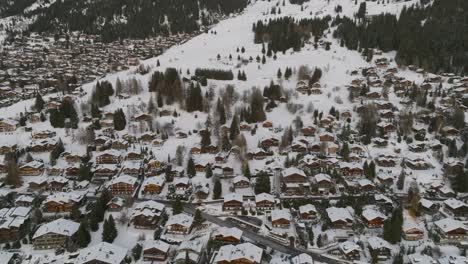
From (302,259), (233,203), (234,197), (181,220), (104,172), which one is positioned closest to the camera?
(302,259)

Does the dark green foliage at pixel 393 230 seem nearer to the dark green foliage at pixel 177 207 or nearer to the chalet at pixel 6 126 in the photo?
the dark green foliage at pixel 177 207

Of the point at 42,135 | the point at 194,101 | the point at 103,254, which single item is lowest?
the point at 103,254

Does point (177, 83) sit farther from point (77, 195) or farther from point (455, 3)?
point (455, 3)

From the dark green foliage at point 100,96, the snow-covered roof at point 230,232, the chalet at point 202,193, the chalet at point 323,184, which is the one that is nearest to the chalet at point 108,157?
the chalet at point 202,193

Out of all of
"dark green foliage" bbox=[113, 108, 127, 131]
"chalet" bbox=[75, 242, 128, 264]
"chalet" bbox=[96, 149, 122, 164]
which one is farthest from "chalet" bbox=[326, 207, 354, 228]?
"dark green foliage" bbox=[113, 108, 127, 131]

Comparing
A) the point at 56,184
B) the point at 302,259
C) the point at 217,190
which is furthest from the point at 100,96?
the point at 302,259

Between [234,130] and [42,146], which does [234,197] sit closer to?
[234,130]

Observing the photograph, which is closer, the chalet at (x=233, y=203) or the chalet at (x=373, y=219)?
the chalet at (x=373, y=219)
